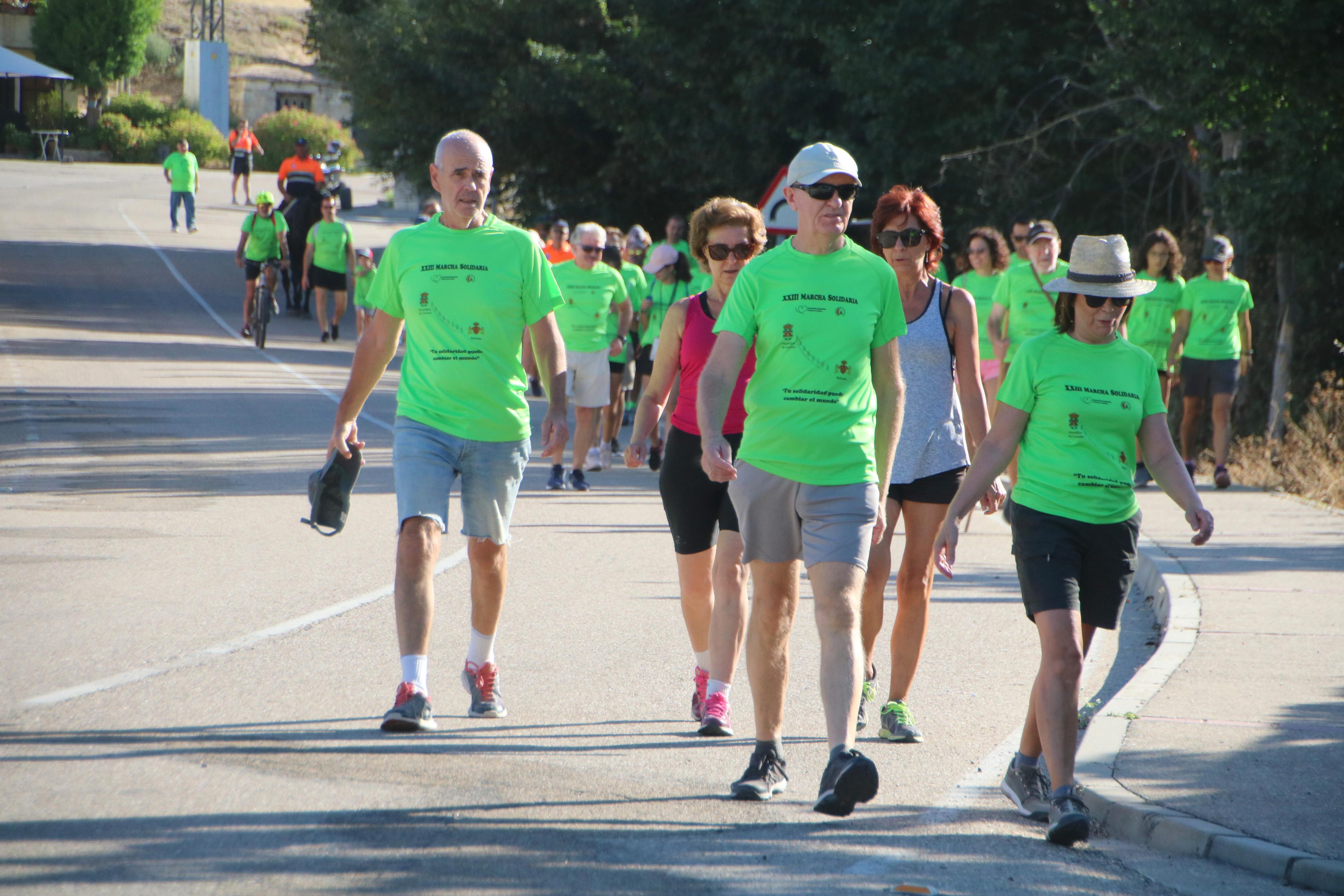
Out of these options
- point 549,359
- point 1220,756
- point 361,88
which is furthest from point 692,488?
point 361,88

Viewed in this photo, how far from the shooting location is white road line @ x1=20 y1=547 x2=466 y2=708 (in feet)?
20.0

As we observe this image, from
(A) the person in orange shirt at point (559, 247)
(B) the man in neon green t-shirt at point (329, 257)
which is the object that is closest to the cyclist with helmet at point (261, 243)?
(B) the man in neon green t-shirt at point (329, 257)

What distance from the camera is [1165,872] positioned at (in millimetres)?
4730

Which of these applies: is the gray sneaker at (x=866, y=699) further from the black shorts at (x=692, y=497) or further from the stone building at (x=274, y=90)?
the stone building at (x=274, y=90)

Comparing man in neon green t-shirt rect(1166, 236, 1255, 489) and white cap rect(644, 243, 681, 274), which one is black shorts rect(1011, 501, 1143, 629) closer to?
man in neon green t-shirt rect(1166, 236, 1255, 489)

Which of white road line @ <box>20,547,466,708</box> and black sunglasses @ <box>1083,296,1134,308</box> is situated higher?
black sunglasses @ <box>1083,296,1134,308</box>

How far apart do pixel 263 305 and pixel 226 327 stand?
3439mm

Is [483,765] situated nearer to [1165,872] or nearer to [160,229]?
[1165,872]

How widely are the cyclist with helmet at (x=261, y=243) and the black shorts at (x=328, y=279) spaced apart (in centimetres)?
62

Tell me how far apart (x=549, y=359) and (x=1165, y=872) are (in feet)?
9.95

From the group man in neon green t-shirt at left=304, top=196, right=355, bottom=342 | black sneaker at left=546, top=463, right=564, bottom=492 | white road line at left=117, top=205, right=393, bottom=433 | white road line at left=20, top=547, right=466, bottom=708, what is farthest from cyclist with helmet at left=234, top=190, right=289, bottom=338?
white road line at left=20, top=547, right=466, bottom=708

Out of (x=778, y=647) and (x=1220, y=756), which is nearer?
(x=778, y=647)

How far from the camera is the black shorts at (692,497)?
600 centimetres

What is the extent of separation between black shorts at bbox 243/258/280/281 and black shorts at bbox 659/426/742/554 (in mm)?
19054
